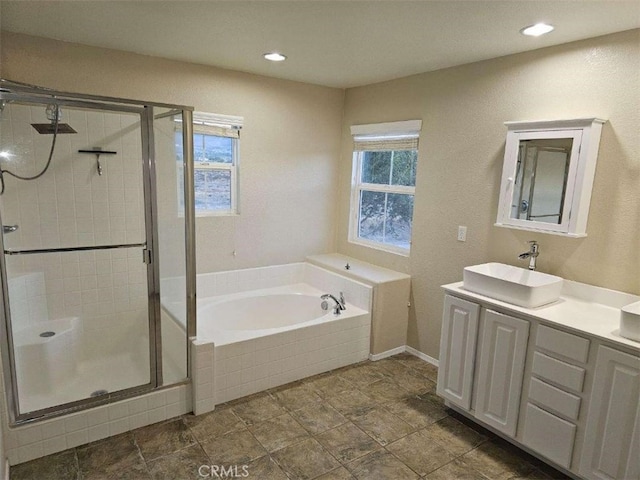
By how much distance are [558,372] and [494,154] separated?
4.96 feet

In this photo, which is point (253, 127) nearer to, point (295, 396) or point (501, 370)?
point (295, 396)

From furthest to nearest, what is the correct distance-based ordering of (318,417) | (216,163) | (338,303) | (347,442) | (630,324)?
(216,163), (338,303), (318,417), (347,442), (630,324)

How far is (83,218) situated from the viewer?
3088 mm

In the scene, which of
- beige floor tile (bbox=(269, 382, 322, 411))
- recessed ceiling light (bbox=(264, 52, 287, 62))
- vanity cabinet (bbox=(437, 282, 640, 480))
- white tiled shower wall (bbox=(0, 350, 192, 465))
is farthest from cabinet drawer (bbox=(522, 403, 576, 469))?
recessed ceiling light (bbox=(264, 52, 287, 62))

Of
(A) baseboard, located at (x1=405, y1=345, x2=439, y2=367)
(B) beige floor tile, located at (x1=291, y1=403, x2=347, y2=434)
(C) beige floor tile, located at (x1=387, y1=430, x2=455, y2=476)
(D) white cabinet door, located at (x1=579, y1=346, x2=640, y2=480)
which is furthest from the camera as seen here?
(A) baseboard, located at (x1=405, y1=345, x2=439, y2=367)

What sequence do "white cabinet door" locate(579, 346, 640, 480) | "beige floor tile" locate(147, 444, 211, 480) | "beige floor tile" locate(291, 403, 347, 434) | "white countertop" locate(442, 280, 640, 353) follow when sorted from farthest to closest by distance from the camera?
1. "beige floor tile" locate(291, 403, 347, 434)
2. "beige floor tile" locate(147, 444, 211, 480)
3. "white countertop" locate(442, 280, 640, 353)
4. "white cabinet door" locate(579, 346, 640, 480)

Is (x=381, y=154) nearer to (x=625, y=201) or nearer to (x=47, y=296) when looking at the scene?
(x=625, y=201)

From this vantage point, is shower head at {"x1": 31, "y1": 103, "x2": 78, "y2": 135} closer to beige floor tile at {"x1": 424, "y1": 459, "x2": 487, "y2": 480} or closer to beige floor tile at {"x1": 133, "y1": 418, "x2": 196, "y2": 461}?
beige floor tile at {"x1": 133, "y1": 418, "x2": 196, "y2": 461}

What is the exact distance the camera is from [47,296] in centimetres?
294

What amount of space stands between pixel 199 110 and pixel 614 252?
3.07 m

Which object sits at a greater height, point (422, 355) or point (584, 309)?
point (584, 309)

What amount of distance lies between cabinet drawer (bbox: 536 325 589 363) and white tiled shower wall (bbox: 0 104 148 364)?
8.09 feet

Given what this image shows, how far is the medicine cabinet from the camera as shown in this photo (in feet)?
7.67

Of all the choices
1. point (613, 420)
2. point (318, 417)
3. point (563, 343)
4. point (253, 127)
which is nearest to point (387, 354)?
point (318, 417)
